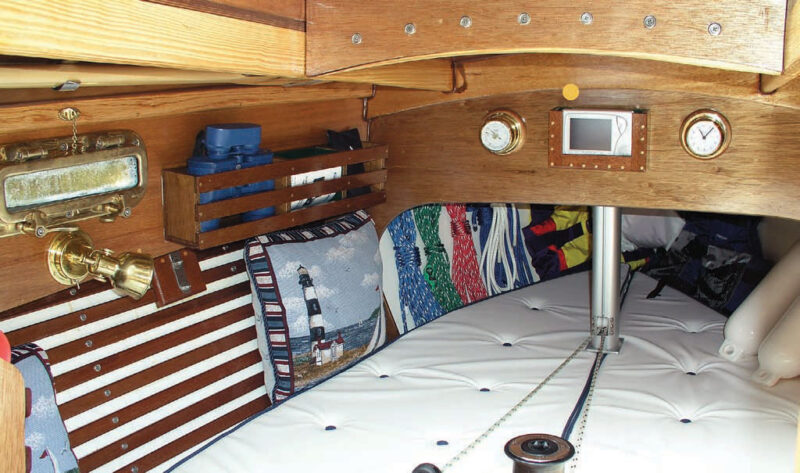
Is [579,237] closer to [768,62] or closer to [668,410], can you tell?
[668,410]

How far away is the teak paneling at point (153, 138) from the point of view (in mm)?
1752

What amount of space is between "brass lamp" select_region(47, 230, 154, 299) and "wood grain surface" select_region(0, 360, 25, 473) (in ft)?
3.24

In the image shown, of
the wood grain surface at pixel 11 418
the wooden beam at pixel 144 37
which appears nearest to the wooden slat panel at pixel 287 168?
the wooden beam at pixel 144 37

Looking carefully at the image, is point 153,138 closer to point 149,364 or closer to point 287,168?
point 287,168

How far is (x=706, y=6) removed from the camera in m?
1.34

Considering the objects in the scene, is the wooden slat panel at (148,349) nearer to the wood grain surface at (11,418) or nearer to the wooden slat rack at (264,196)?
the wooden slat rack at (264,196)

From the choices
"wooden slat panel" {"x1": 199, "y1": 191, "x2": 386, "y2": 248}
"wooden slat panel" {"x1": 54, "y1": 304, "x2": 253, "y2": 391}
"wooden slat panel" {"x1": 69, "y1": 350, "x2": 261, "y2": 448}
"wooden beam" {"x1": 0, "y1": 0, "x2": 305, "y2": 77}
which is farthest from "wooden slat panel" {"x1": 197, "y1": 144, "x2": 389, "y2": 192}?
"wooden beam" {"x1": 0, "y1": 0, "x2": 305, "y2": 77}

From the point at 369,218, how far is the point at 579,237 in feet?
3.73

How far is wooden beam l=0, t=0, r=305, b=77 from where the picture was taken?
99cm

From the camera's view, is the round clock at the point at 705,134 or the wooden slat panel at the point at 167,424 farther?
the round clock at the point at 705,134

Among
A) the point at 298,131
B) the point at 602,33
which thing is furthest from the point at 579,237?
the point at 602,33

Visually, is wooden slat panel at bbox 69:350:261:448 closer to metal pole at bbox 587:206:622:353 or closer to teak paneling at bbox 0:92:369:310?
teak paneling at bbox 0:92:369:310

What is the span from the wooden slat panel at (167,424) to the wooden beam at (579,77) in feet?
3.23

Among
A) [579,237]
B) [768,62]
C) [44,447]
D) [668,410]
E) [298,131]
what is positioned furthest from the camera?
[579,237]
